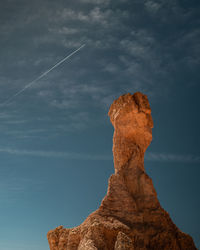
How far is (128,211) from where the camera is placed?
3053 cm

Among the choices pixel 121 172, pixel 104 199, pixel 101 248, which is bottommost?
pixel 101 248

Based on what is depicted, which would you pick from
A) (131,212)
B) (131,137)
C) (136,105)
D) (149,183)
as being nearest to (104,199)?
(131,212)

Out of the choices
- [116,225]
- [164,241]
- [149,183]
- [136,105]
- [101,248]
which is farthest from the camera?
[136,105]

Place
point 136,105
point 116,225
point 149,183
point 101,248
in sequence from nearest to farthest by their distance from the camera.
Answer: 1. point 101,248
2. point 116,225
3. point 149,183
4. point 136,105

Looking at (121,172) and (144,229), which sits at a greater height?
(121,172)

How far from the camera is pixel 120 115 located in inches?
1414

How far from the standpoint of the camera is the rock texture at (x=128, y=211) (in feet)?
90.1

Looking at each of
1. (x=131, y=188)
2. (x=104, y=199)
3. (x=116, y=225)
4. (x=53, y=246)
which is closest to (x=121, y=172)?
(x=131, y=188)

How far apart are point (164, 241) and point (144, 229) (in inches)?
77.8

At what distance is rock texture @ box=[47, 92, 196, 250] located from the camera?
90.1ft

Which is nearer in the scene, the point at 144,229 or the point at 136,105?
the point at 144,229

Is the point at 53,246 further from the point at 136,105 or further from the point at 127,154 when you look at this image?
the point at 136,105

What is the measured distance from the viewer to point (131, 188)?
33.2 metres

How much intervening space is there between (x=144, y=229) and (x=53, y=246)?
8.11m
